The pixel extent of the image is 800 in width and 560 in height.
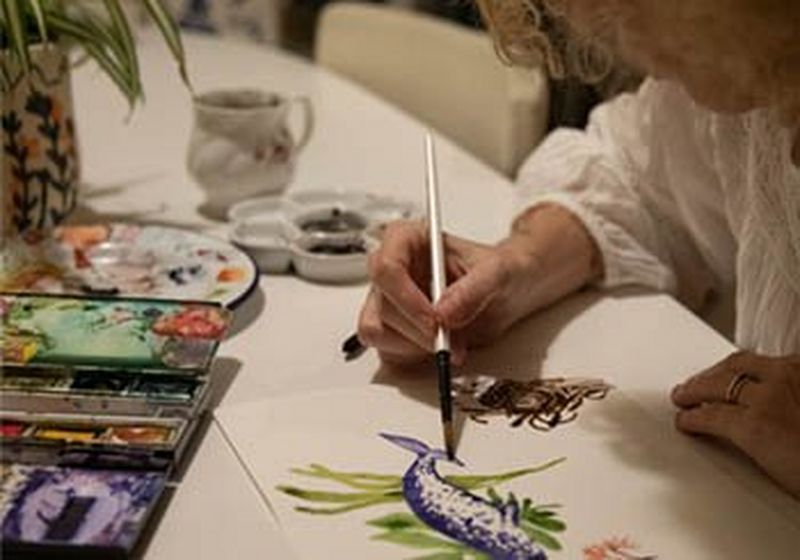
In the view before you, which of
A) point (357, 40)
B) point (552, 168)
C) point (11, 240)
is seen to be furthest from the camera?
point (357, 40)

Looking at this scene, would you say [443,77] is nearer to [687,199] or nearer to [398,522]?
[687,199]

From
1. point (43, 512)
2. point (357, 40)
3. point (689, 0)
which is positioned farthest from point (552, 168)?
point (357, 40)

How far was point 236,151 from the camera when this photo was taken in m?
1.12

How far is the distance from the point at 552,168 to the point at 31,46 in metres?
0.44

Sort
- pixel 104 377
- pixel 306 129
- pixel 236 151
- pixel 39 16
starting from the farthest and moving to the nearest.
Result: pixel 306 129, pixel 236 151, pixel 39 16, pixel 104 377

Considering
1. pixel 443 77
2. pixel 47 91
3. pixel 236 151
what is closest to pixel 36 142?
pixel 47 91

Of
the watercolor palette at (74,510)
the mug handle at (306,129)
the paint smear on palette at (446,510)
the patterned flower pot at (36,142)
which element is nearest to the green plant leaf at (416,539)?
the paint smear on palette at (446,510)

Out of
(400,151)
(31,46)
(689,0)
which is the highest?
(689,0)

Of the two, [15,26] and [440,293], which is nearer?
[440,293]

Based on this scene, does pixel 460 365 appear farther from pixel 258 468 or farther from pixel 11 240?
pixel 11 240

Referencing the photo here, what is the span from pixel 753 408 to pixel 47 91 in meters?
0.60

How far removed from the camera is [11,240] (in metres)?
0.94

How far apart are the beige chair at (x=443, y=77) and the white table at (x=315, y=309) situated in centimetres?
16

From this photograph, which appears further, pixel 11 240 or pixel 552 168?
pixel 552 168
